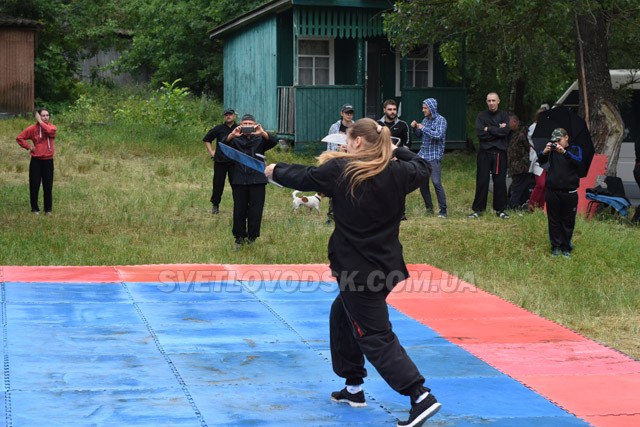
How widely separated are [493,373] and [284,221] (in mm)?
8484

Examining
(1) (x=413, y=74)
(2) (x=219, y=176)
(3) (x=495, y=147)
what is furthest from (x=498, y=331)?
(1) (x=413, y=74)

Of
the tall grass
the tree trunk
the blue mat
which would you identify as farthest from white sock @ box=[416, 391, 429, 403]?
the tree trunk

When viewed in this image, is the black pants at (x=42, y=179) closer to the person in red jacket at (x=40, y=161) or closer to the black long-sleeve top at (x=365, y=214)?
the person in red jacket at (x=40, y=161)

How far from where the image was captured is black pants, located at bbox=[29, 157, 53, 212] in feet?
52.5

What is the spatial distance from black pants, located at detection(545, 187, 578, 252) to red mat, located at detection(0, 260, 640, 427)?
1.70 m

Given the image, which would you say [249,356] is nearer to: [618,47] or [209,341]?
[209,341]

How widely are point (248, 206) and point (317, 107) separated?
12701mm

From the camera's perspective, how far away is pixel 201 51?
36.6m

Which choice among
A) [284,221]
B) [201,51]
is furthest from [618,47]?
[201,51]

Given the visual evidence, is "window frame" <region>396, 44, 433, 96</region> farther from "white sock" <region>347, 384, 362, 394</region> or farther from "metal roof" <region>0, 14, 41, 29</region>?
"white sock" <region>347, 384, 362, 394</region>

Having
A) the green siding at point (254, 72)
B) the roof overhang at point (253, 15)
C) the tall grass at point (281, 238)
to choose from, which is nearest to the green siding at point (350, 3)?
→ the roof overhang at point (253, 15)

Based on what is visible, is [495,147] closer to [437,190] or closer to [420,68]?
[437,190]

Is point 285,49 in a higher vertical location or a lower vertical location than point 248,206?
higher

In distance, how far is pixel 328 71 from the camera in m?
26.8
